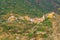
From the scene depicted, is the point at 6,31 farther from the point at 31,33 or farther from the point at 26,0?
the point at 26,0

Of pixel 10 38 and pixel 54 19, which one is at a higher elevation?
pixel 54 19

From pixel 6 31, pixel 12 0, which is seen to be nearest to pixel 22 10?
pixel 12 0

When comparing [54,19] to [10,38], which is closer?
[10,38]

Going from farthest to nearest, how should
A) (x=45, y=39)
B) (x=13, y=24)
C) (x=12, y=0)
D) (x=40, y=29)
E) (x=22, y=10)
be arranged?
(x=12, y=0) → (x=22, y=10) → (x=13, y=24) → (x=40, y=29) → (x=45, y=39)

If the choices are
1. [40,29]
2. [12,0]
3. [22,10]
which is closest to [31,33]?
[40,29]

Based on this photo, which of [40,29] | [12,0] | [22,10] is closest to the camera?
[40,29]

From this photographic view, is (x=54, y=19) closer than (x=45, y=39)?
No

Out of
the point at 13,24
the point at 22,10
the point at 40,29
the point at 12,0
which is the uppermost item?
the point at 12,0

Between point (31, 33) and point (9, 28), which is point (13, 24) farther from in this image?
point (31, 33)

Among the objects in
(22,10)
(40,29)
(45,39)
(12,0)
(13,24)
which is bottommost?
(45,39)
